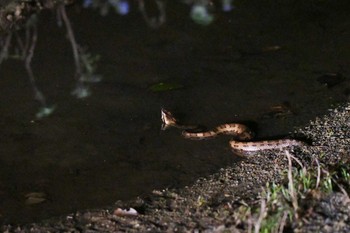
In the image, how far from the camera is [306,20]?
10.7m

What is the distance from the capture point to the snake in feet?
22.7

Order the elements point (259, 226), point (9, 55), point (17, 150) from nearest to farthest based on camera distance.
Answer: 1. point (259, 226)
2. point (17, 150)
3. point (9, 55)

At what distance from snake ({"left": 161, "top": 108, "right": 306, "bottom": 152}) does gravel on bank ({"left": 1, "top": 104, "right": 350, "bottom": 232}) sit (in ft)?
0.45

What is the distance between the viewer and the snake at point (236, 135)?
6920mm

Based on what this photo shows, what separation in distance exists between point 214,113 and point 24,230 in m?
3.02

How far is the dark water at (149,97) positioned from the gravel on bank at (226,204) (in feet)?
0.78

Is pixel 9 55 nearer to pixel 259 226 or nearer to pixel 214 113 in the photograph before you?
pixel 214 113

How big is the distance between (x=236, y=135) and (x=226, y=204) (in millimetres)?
1795

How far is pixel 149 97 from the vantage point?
816cm

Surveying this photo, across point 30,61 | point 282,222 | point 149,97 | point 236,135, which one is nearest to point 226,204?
point 282,222

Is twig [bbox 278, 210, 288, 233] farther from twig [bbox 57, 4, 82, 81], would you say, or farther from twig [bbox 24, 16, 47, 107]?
twig [bbox 57, 4, 82, 81]

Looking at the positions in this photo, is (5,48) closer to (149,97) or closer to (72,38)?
(72,38)

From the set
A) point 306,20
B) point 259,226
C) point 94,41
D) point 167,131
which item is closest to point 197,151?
point 167,131

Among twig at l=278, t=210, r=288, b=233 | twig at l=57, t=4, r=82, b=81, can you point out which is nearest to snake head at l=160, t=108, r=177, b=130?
twig at l=57, t=4, r=82, b=81
